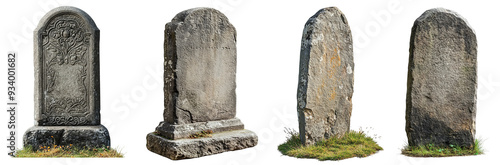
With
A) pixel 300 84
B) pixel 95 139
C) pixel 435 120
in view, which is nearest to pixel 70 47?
pixel 95 139

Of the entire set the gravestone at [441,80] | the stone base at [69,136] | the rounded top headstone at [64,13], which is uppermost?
the rounded top headstone at [64,13]

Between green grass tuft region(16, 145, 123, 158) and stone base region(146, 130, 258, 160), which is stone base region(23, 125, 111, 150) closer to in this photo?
green grass tuft region(16, 145, 123, 158)

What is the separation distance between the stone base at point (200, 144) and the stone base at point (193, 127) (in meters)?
0.08

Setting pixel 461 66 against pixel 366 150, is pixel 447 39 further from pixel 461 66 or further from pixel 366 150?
pixel 366 150

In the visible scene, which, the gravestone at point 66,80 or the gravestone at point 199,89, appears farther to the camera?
the gravestone at point 66,80

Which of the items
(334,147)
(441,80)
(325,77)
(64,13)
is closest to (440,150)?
(441,80)

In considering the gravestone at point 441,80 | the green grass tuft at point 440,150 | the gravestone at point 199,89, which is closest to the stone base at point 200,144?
→ the gravestone at point 199,89

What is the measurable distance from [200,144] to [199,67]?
108 cm

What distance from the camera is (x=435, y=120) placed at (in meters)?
6.46

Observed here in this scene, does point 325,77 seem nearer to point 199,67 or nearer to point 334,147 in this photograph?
point 334,147

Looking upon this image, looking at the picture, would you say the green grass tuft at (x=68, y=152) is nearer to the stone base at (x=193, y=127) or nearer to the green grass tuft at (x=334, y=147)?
the stone base at (x=193, y=127)

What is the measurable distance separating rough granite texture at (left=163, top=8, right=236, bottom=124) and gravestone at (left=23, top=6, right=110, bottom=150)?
1.07 meters

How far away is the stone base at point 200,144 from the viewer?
20.5ft

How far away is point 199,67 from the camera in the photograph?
6.71 metres
